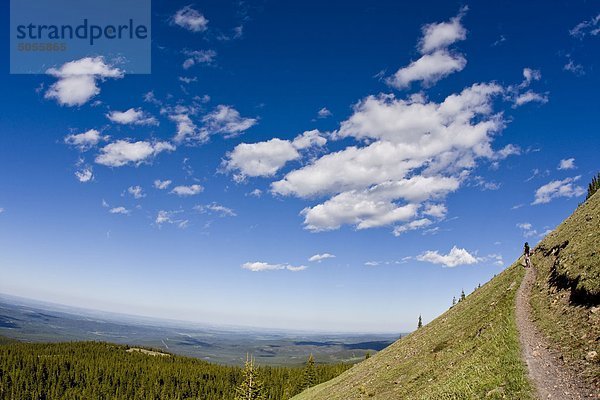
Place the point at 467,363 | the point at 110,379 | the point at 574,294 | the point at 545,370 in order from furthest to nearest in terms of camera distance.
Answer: the point at 110,379 < the point at 574,294 < the point at 467,363 < the point at 545,370

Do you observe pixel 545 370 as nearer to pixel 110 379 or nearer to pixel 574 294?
pixel 574 294

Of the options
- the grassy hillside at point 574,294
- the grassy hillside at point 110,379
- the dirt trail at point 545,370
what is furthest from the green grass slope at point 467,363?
the grassy hillside at point 110,379

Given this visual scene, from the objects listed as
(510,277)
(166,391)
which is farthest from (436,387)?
(166,391)

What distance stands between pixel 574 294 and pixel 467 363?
1042 centimetres

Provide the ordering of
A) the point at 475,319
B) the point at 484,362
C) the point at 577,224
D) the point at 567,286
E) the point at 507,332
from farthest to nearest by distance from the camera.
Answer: the point at 577,224, the point at 475,319, the point at 567,286, the point at 507,332, the point at 484,362

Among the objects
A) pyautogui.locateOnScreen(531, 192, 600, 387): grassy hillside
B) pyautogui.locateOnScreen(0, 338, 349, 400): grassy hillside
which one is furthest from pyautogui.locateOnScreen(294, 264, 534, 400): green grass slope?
pyautogui.locateOnScreen(0, 338, 349, 400): grassy hillside

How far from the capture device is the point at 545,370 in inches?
782

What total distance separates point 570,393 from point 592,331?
23.7ft

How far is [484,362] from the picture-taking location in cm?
2459

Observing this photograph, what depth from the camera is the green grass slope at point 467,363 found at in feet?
68.3

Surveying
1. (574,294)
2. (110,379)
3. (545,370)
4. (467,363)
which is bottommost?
(110,379)

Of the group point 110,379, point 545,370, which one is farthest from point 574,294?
point 110,379

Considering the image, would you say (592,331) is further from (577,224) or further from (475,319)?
(577,224)

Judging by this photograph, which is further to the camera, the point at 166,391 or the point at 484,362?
the point at 166,391
